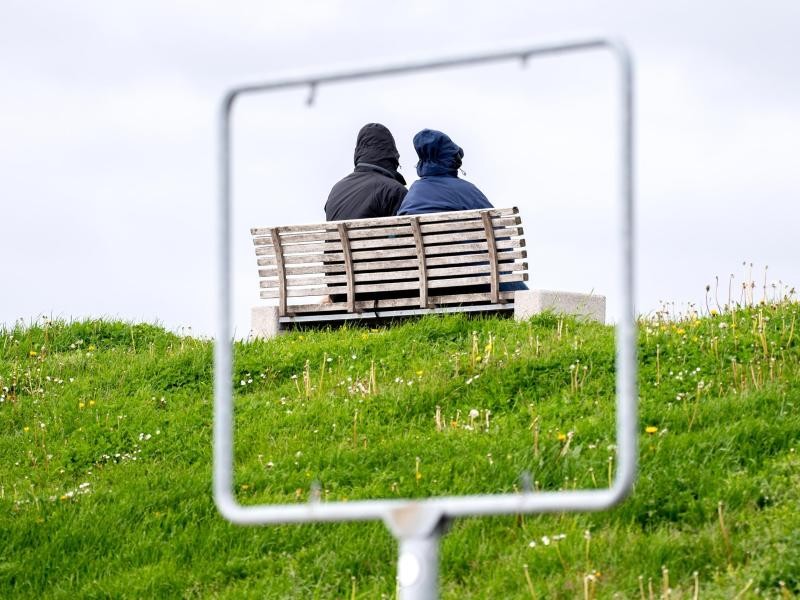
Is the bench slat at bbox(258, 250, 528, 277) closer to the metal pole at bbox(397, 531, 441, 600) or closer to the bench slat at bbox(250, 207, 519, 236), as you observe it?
the bench slat at bbox(250, 207, 519, 236)

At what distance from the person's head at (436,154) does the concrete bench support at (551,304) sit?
1898 millimetres

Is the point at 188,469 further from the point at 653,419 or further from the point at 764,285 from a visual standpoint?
the point at 764,285

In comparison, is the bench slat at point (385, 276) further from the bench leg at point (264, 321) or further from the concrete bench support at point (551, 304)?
the concrete bench support at point (551, 304)

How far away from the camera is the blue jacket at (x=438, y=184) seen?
12594 millimetres

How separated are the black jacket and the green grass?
278 cm

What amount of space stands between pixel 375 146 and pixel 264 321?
2.42 metres

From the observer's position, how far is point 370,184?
1363cm

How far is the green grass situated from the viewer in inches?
241

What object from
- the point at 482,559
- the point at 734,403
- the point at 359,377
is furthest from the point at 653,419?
the point at 359,377

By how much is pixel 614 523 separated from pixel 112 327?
8389mm

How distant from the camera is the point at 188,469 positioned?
8336 mm

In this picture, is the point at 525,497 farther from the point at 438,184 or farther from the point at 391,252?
the point at 438,184

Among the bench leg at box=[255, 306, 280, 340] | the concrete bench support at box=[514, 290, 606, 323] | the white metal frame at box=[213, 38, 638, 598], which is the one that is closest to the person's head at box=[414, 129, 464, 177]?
the concrete bench support at box=[514, 290, 606, 323]

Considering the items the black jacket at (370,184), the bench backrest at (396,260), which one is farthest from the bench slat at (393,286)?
the black jacket at (370,184)
